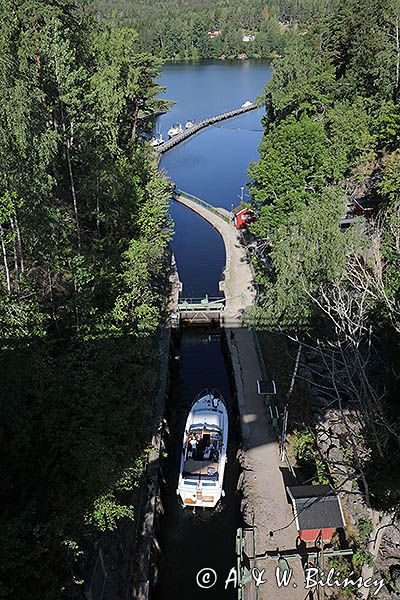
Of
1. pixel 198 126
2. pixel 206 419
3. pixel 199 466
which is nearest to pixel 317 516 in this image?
pixel 199 466

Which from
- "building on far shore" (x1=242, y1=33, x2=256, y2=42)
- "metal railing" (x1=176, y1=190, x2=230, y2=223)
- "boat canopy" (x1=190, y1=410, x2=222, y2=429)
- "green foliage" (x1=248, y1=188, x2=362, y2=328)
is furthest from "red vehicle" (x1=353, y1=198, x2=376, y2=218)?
"building on far shore" (x1=242, y1=33, x2=256, y2=42)

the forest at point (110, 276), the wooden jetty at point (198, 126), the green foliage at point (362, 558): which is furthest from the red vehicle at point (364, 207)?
the wooden jetty at point (198, 126)

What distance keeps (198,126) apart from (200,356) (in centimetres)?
6035

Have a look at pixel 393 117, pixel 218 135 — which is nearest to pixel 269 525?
pixel 393 117

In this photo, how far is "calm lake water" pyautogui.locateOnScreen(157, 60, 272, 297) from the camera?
3831 cm

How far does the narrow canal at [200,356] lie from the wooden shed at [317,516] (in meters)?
3.42

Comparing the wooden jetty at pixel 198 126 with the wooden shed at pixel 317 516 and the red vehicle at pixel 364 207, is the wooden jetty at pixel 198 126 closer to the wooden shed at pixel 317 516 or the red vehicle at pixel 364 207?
the red vehicle at pixel 364 207

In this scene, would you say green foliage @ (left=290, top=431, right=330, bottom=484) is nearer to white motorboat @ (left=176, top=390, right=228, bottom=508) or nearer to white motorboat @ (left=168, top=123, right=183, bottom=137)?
white motorboat @ (left=176, top=390, right=228, bottom=508)

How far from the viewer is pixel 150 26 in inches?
5059

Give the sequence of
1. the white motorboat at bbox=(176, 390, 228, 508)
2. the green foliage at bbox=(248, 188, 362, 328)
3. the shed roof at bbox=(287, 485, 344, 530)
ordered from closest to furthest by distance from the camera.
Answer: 1. the shed roof at bbox=(287, 485, 344, 530)
2. the white motorboat at bbox=(176, 390, 228, 508)
3. the green foliage at bbox=(248, 188, 362, 328)

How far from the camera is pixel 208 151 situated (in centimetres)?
6875

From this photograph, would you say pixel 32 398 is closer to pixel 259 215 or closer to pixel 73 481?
pixel 73 481

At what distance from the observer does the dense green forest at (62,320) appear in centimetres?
1179

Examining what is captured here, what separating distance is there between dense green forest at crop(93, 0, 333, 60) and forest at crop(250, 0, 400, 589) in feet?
307
